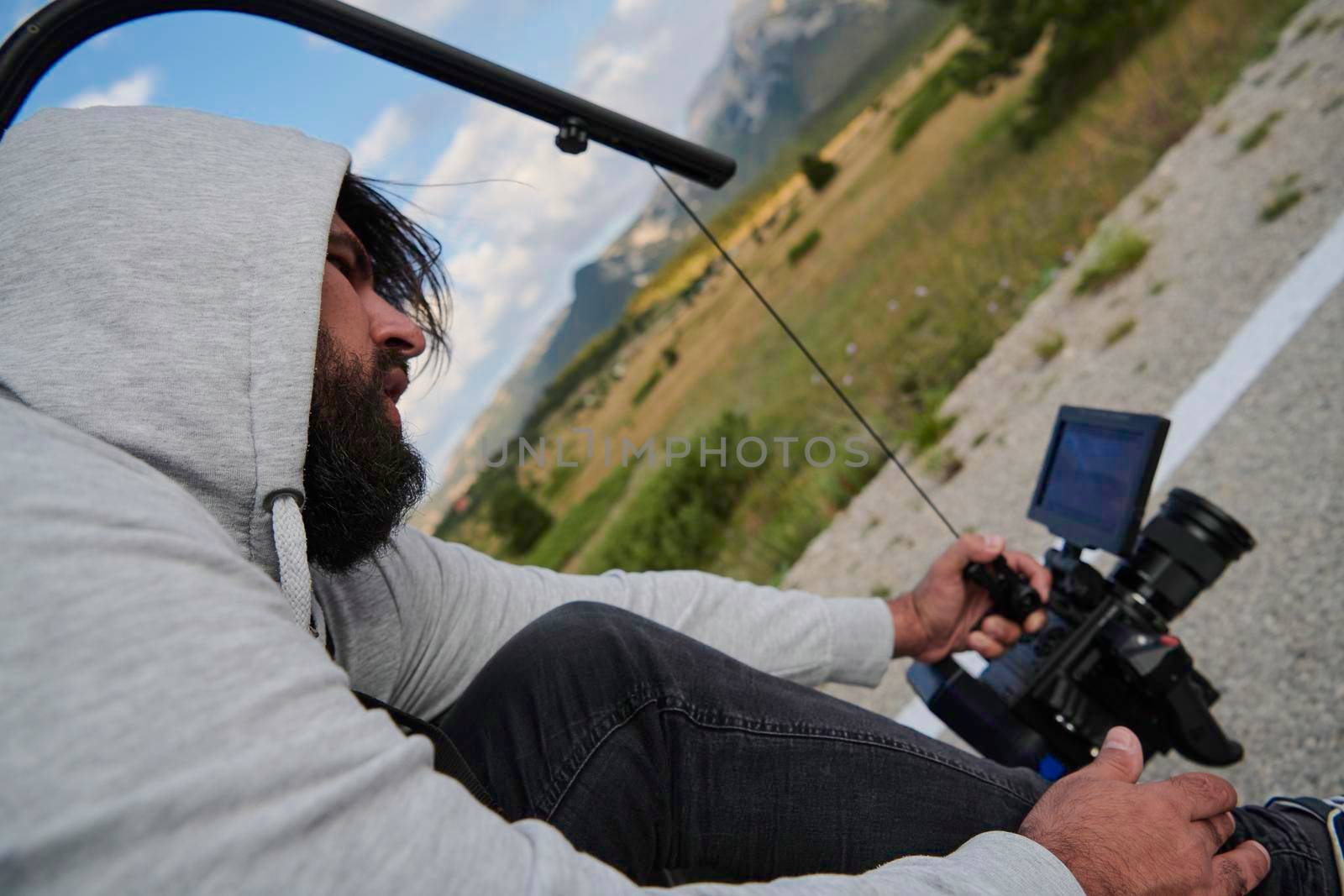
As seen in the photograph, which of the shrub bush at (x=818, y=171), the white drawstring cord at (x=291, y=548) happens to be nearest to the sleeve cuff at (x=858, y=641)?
the white drawstring cord at (x=291, y=548)

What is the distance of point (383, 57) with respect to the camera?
1.67 m

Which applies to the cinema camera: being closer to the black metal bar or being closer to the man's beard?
the black metal bar

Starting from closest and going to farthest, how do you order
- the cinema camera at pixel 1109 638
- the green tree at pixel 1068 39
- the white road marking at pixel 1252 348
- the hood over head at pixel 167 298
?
the hood over head at pixel 167 298, the cinema camera at pixel 1109 638, the white road marking at pixel 1252 348, the green tree at pixel 1068 39

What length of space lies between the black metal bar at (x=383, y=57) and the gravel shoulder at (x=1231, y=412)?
2.04 meters

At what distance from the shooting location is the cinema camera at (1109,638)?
62.9 inches

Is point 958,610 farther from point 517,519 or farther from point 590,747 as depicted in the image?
point 517,519

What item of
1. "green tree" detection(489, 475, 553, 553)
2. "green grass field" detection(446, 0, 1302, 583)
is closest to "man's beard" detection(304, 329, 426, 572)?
"green grass field" detection(446, 0, 1302, 583)

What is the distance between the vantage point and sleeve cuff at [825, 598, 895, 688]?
6.24 ft

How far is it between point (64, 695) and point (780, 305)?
22.5 m

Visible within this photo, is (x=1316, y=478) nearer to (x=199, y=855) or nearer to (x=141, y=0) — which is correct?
(x=199, y=855)

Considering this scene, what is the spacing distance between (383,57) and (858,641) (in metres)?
1.75

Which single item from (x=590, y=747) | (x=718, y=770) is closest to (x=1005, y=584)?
(x=718, y=770)

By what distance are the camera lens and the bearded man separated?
501mm

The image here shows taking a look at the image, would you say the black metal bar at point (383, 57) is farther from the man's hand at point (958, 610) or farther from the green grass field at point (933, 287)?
the green grass field at point (933, 287)
